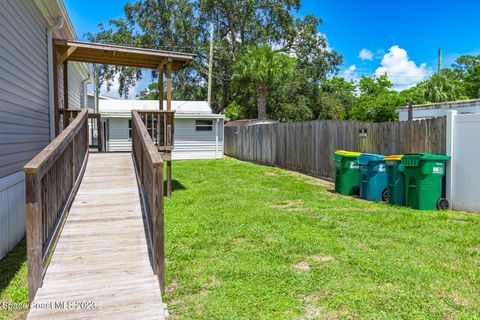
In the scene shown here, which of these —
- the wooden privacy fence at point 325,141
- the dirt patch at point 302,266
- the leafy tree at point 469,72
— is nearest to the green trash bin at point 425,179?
the wooden privacy fence at point 325,141

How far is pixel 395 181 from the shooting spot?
7434mm

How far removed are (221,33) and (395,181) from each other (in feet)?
77.6

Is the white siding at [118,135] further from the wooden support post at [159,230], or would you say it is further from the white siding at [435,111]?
the wooden support post at [159,230]

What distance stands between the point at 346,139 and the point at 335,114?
22.9m

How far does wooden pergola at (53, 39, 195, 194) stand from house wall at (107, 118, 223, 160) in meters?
9.28

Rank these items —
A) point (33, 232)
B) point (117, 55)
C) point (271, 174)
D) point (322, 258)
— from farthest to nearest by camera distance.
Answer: point (271, 174)
point (117, 55)
point (322, 258)
point (33, 232)

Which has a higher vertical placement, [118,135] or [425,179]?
[118,135]

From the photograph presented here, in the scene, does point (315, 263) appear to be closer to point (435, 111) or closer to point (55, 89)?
point (55, 89)

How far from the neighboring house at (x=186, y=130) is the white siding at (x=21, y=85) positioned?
11.3 metres

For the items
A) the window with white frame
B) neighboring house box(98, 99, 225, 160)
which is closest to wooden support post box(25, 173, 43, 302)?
neighboring house box(98, 99, 225, 160)

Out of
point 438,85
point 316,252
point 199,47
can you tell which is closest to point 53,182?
point 316,252

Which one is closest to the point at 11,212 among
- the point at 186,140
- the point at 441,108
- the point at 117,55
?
the point at 117,55

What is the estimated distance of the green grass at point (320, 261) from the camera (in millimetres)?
3219

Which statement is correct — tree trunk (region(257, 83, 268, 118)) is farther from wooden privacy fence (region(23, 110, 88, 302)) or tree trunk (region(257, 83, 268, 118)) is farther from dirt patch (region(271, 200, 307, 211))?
wooden privacy fence (region(23, 110, 88, 302))
